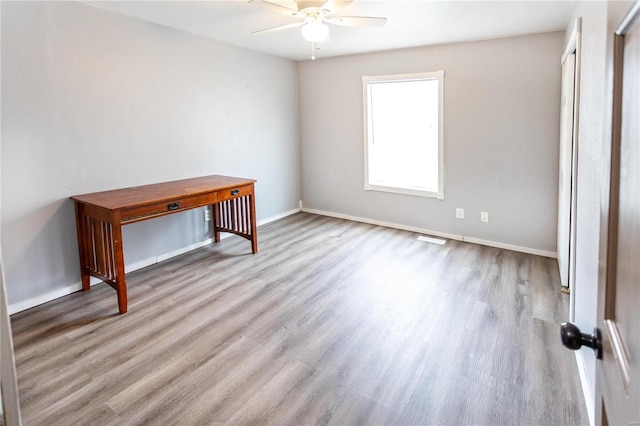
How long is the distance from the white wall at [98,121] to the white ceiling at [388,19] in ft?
0.87

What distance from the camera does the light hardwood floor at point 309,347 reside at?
6.26ft

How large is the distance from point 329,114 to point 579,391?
4.34 metres

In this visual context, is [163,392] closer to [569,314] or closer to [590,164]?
[590,164]

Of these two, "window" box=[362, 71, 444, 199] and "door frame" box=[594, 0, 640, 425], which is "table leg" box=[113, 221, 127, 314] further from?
"window" box=[362, 71, 444, 199]

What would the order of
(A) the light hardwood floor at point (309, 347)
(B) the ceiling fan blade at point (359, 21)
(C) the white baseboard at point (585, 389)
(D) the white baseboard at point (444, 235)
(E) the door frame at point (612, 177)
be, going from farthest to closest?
(D) the white baseboard at point (444, 235) → (B) the ceiling fan blade at point (359, 21) → (A) the light hardwood floor at point (309, 347) → (C) the white baseboard at point (585, 389) → (E) the door frame at point (612, 177)

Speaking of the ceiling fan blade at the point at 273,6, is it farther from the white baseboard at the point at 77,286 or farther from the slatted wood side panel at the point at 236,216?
the white baseboard at the point at 77,286

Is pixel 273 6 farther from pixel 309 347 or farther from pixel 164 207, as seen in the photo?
pixel 309 347

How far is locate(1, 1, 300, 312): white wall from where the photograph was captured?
9.33 ft

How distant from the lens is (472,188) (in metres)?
4.41

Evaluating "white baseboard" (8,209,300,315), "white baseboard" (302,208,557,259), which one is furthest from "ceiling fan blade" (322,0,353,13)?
"white baseboard" (302,208,557,259)

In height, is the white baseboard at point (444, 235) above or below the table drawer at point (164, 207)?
below

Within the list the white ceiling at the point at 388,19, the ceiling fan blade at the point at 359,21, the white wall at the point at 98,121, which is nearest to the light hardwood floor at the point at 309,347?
the white wall at the point at 98,121

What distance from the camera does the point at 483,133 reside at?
4207 millimetres

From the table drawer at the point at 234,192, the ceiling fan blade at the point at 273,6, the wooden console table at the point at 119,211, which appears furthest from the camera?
the table drawer at the point at 234,192
